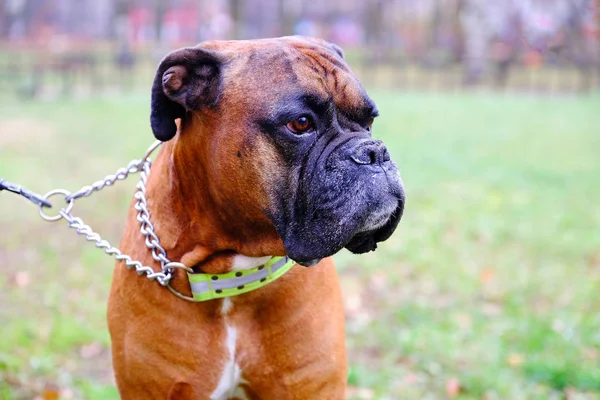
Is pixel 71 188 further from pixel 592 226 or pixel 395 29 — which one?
pixel 395 29

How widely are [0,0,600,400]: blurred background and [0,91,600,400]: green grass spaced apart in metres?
0.01

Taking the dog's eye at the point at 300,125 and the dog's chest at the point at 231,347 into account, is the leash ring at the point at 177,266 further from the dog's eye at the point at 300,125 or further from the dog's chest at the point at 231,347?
the dog's eye at the point at 300,125

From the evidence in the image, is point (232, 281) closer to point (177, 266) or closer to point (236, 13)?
point (177, 266)

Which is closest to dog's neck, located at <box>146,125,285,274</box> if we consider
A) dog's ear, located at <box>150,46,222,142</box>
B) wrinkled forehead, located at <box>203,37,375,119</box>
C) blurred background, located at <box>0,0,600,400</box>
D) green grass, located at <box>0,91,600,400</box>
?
dog's ear, located at <box>150,46,222,142</box>

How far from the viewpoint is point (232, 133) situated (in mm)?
2457

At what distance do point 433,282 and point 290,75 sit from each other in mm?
3791

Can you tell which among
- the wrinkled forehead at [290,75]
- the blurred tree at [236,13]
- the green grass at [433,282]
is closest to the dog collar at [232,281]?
the wrinkled forehead at [290,75]

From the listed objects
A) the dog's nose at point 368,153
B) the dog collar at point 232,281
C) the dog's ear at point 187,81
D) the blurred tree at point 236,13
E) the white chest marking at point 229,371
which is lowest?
the blurred tree at point 236,13

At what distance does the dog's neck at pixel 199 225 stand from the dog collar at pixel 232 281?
3 centimetres

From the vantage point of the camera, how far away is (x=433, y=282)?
5.88 meters

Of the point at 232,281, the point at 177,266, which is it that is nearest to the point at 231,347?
the point at 232,281

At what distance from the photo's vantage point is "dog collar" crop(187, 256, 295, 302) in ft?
8.70

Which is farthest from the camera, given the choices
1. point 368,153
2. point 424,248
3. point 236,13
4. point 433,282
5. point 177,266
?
point 236,13

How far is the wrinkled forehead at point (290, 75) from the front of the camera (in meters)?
2.40
